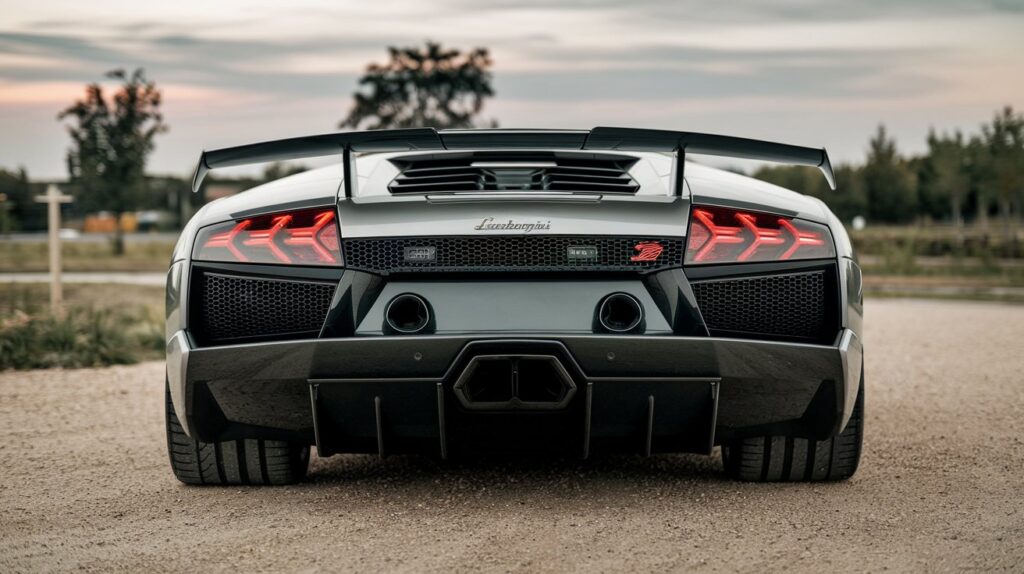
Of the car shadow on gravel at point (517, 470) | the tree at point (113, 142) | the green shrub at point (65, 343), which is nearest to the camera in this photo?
the car shadow on gravel at point (517, 470)

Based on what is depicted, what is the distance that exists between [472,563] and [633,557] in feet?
1.49

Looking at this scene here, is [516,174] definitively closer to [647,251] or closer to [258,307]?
[647,251]

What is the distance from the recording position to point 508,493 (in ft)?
13.1

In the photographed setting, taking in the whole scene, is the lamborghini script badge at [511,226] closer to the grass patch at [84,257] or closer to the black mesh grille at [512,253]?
the black mesh grille at [512,253]

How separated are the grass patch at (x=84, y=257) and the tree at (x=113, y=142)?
1.39 metres

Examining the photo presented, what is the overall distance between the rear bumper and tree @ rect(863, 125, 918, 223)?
2902 inches

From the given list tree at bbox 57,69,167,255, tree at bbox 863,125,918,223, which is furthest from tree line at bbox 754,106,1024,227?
tree at bbox 57,69,167,255

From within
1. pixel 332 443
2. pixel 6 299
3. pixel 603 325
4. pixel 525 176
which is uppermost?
pixel 525 176

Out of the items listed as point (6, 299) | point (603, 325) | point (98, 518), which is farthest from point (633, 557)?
point (6, 299)

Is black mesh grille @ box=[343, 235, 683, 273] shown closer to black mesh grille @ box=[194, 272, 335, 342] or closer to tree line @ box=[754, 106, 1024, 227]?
black mesh grille @ box=[194, 272, 335, 342]

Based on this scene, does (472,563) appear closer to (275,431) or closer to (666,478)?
(275,431)

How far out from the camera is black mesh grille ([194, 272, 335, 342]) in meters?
3.54

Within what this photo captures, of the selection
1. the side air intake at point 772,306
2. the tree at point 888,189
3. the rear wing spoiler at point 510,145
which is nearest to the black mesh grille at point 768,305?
the side air intake at point 772,306

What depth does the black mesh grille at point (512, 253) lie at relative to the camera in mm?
3438
